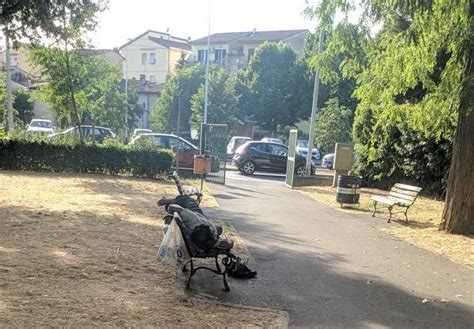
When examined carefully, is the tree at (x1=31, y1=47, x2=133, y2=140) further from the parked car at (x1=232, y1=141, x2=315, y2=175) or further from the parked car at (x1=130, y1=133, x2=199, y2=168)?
the parked car at (x1=232, y1=141, x2=315, y2=175)

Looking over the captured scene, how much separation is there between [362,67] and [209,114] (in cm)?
3293

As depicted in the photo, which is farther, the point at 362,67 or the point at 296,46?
the point at 296,46

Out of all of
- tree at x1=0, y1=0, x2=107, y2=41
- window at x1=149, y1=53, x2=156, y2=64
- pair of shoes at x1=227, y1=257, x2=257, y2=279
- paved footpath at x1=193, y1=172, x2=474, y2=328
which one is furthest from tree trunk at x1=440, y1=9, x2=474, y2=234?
window at x1=149, y1=53, x2=156, y2=64

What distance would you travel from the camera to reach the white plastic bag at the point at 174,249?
5531 mm

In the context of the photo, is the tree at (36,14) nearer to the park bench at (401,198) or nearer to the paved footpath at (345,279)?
the paved footpath at (345,279)

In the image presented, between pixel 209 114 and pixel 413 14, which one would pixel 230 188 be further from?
pixel 209 114

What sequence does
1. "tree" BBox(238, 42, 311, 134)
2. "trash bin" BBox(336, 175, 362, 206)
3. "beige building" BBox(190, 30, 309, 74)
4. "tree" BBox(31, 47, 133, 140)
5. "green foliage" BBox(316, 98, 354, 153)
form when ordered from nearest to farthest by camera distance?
"trash bin" BBox(336, 175, 362, 206), "tree" BBox(31, 47, 133, 140), "green foliage" BBox(316, 98, 354, 153), "tree" BBox(238, 42, 311, 134), "beige building" BBox(190, 30, 309, 74)

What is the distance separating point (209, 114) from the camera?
4472cm

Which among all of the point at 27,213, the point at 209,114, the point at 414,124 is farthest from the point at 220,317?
the point at 209,114

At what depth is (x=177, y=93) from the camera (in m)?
49.8

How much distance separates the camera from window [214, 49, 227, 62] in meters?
73.4

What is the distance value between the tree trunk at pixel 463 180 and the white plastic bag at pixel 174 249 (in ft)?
21.3

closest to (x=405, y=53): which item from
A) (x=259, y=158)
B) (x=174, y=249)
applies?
(x=174, y=249)

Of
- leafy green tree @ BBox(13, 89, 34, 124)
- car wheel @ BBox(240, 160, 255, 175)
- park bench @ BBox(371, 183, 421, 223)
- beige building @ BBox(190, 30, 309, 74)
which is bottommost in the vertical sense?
car wheel @ BBox(240, 160, 255, 175)
